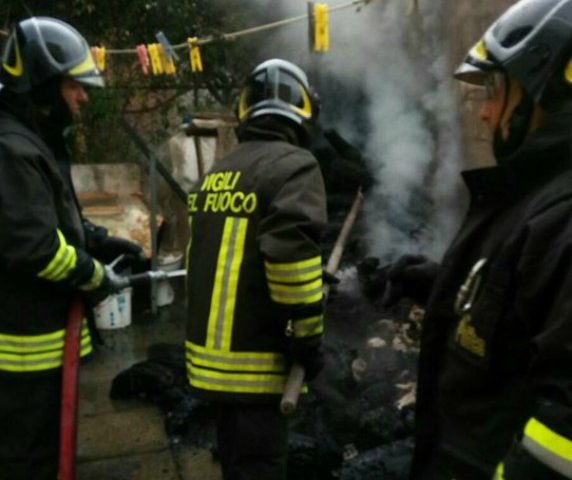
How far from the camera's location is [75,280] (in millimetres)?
2723

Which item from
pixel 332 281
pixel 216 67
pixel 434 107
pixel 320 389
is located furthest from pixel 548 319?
pixel 216 67

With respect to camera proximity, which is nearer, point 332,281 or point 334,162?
point 332,281

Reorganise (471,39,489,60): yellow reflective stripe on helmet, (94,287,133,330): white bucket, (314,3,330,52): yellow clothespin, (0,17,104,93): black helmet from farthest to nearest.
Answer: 1. (94,287,133,330): white bucket
2. (314,3,330,52): yellow clothespin
3. (0,17,104,93): black helmet
4. (471,39,489,60): yellow reflective stripe on helmet

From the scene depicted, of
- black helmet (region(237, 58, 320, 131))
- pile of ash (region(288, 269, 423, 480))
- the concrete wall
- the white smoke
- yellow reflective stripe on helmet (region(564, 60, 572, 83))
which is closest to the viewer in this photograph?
yellow reflective stripe on helmet (region(564, 60, 572, 83))

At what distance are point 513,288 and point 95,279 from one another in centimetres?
192

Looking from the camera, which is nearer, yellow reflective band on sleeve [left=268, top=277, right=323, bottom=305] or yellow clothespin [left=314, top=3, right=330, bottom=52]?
yellow reflective band on sleeve [left=268, top=277, right=323, bottom=305]

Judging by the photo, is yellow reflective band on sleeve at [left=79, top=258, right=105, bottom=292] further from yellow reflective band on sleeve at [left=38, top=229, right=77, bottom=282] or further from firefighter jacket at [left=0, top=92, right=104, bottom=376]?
yellow reflective band on sleeve at [left=38, top=229, right=77, bottom=282]

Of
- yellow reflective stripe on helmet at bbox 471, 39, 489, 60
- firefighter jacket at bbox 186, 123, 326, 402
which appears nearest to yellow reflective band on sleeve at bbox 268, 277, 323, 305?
firefighter jacket at bbox 186, 123, 326, 402

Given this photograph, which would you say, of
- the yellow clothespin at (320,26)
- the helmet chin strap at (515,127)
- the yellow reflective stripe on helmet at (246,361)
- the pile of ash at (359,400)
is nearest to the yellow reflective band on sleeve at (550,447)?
the helmet chin strap at (515,127)

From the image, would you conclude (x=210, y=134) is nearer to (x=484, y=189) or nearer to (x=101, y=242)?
(x=101, y=242)

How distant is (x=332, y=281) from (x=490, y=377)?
1627mm

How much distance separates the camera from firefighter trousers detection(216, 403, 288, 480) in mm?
2768

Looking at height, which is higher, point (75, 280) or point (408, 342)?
point (75, 280)

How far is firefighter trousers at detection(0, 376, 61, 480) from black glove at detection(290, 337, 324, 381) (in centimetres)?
108
